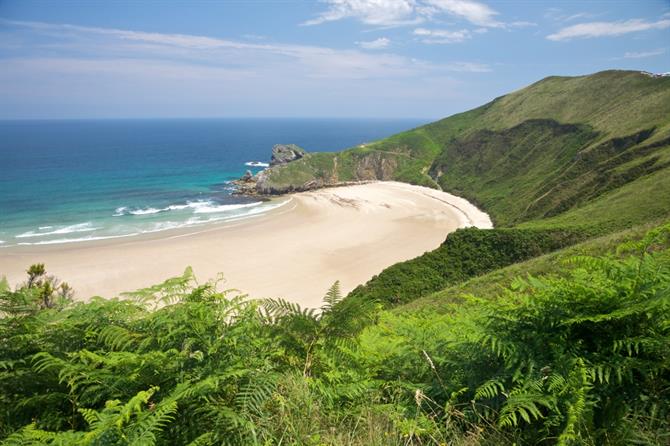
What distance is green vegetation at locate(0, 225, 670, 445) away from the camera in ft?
9.93

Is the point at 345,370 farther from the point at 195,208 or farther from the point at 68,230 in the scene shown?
the point at 195,208

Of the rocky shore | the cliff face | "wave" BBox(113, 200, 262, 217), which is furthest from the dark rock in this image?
"wave" BBox(113, 200, 262, 217)

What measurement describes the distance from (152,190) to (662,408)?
8348 centimetres

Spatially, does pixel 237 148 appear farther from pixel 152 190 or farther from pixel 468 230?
pixel 468 230

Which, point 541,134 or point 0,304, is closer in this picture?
point 0,304

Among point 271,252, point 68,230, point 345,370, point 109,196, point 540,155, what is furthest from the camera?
point 109,196

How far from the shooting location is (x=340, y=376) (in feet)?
13.5

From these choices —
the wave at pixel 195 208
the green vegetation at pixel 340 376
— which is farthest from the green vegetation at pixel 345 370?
the wave at pixel 195 208

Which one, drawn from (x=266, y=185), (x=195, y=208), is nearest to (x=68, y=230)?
(x=195, y=208)

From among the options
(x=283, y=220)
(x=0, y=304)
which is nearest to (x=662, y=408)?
(x=0, y=304)

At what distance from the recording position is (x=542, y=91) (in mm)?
95500

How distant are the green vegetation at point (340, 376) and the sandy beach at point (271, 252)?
86.0ft

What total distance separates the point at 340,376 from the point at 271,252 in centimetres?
3926

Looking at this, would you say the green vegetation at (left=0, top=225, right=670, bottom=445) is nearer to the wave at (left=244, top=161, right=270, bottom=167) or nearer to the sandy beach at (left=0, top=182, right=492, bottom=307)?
the sandy beach at (left=0, top=182, right=492, bottom=307)
